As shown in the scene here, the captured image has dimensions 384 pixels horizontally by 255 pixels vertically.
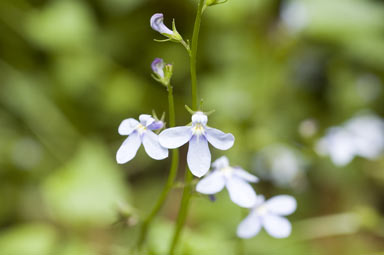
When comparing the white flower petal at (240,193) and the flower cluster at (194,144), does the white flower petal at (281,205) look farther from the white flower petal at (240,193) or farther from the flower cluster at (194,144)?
the white flower petal at (240,193)

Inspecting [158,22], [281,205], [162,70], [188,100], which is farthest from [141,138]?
[188,100]

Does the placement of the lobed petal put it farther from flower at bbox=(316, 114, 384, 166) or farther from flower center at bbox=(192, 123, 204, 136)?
flower at bbox=(316, 114, 384, 166)

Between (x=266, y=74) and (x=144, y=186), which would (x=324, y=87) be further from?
A: (x=144, y=186)

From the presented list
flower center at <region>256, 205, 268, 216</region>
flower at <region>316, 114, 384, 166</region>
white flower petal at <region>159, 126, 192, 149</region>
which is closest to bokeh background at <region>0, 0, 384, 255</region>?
flower at <region>316, 114, 384, 166</region>

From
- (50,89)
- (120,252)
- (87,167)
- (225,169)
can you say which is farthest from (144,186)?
(225,169)

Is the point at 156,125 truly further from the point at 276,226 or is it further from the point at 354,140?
the point at 354,140

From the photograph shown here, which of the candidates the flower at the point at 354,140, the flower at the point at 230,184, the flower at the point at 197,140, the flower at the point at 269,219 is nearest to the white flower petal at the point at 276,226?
the flower at the point at 269,219

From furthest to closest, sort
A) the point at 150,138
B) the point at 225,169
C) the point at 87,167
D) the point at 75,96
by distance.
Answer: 1. the point at 75,96
2. the point at 87,167
3. the point at 225,169
4. the point at 150,138
